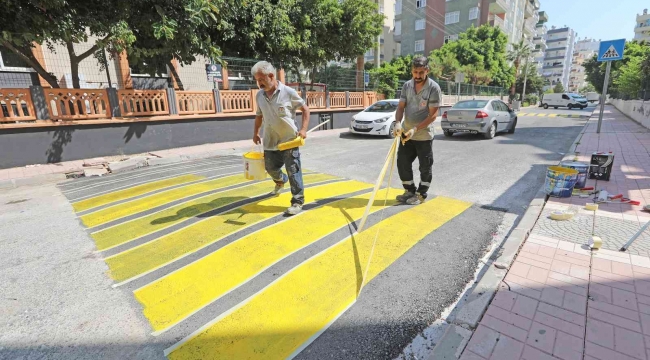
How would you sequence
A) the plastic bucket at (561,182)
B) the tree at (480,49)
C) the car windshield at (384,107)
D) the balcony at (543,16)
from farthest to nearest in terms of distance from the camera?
the balcony at (543,16) → the tree at (480,49) → the car windshield at (384,107) → the plastic bucket at (561,182)

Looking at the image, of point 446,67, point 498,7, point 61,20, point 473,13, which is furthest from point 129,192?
point 498,7

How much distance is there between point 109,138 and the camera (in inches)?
332

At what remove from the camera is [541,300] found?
2.29 metres

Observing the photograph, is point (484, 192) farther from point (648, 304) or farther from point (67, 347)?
point (67, 347)

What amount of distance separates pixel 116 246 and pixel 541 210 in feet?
16.2

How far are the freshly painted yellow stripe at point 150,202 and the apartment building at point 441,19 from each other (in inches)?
1693

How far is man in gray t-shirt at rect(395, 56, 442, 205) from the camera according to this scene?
376cm

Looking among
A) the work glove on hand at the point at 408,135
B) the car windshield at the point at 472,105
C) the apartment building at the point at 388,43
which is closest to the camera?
the work glove on hand at the point at 408,135

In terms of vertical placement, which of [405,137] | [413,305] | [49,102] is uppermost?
[49,102]

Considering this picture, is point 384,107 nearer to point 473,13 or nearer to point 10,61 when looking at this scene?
point 10,61

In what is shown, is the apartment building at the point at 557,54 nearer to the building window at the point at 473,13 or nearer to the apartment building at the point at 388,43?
the building window at the point at 473,13

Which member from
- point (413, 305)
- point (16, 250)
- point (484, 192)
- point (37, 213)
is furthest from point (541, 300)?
point (37, 213)

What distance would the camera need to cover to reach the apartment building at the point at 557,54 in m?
99.0

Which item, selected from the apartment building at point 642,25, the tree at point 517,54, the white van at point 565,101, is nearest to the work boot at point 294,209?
the white van at point 565,101
